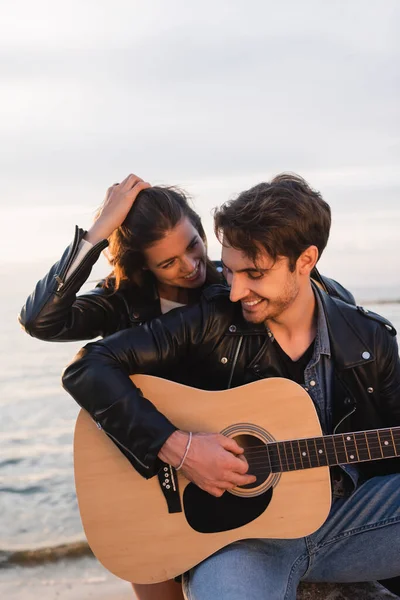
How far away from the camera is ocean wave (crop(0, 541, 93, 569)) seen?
4.66 metres

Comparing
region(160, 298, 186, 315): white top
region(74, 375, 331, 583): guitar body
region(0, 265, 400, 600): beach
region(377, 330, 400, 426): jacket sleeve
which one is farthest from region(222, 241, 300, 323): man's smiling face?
region(0, 265, 400, 600): beach

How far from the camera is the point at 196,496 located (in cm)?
263

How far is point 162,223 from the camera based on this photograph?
10.9 feet

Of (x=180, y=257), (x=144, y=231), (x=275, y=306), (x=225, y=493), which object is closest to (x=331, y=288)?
(x=275, y=306)

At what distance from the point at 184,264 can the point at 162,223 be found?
0.21 m

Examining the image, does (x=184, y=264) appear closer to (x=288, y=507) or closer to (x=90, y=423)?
(x=90, y=423)

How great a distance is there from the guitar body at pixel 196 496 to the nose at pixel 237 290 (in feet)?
1.09

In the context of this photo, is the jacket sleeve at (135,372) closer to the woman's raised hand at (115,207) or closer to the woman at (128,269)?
the woman at (128,269)

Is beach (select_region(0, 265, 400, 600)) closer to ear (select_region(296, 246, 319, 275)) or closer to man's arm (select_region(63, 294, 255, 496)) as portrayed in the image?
man's arm (select_region(63, 294, 255, 496))

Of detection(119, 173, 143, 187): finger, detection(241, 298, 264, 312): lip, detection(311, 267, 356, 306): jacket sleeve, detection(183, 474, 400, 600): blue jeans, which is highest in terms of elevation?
detection(119, 173, 143, 187): finger

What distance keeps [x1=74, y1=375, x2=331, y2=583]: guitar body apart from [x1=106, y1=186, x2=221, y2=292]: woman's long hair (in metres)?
0.86

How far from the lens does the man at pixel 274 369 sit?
2594 millimetres

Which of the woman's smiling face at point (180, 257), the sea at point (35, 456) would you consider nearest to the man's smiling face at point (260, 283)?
the woman's smiling face at point (180, 257)

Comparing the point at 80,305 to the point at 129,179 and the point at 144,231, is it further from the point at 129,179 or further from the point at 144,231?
the point at 129,179
